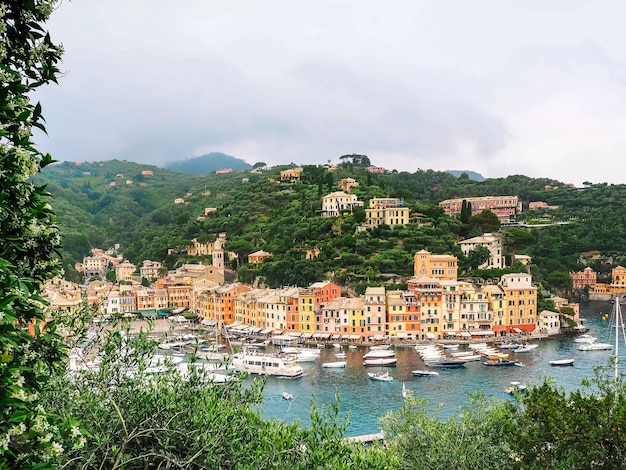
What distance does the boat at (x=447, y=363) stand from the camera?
25.7 metres

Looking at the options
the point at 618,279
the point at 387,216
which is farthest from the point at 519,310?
the point at 618,279

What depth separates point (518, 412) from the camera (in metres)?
8.98

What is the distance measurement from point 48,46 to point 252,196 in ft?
197

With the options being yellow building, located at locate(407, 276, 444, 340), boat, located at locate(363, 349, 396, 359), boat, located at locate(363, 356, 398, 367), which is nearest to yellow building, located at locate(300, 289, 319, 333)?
yellow building, located at locate(407, 276, 444, 340)

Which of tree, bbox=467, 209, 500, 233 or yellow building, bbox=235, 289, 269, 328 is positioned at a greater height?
tree, bbox=467, 209, 500, 233

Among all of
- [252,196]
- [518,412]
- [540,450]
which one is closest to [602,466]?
[540,450]

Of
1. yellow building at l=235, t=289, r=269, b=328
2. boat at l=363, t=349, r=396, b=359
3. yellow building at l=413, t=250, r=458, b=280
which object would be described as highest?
yellow building at l=413, t=250, r=458, b=280

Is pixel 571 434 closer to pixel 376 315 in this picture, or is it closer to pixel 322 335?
pixel 376 315

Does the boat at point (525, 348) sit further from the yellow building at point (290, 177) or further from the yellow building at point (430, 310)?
the yellow building at point (290, 177)

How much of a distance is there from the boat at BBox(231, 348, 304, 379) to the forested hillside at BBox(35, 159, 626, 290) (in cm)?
1138

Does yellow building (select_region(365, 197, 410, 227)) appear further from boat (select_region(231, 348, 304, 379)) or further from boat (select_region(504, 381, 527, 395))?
boat (select_region(504, 381, 527, 395))

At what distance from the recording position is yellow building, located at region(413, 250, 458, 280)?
37.1 metres

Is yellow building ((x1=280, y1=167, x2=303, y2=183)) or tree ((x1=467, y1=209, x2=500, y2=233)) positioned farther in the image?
yellow building ((x1=280, y1=167, x2=303, y2=183))

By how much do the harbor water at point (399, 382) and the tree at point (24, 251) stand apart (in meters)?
15.6
